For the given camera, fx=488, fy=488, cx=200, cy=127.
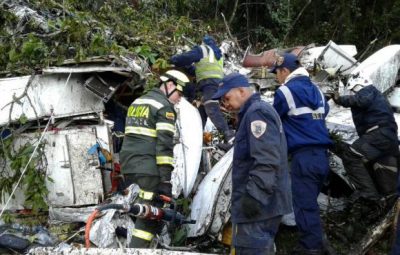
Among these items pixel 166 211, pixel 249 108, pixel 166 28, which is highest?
pixel 166 28

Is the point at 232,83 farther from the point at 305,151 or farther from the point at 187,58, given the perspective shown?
the point at 187,58

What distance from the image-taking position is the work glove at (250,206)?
10.2 ft

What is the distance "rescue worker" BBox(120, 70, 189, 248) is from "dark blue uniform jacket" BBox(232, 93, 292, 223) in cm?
106

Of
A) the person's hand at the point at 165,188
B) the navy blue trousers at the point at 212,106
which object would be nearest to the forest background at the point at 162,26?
the navy blue trousers at the point at 212,106

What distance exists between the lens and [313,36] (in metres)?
11.7

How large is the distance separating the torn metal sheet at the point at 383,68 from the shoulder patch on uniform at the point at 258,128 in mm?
3352

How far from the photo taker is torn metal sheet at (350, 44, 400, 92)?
621 cm

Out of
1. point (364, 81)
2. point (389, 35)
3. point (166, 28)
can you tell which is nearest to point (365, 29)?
point (389, 35)

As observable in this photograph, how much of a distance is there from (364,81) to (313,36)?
21.9ft

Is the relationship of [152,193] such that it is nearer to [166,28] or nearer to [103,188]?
[103,188]

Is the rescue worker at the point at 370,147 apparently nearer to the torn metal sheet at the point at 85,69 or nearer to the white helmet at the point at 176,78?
the white helmet at the point at 176,78

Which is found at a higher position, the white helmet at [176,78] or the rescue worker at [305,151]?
the white helmet at [176,78]

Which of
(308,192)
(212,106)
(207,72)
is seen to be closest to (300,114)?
(308,192)

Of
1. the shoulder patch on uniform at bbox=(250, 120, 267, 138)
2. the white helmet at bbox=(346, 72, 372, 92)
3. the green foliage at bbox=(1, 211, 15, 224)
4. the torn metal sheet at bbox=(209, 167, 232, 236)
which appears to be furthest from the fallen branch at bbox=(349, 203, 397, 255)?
the green foliage at bbox=(1, 211, 15, 224)
